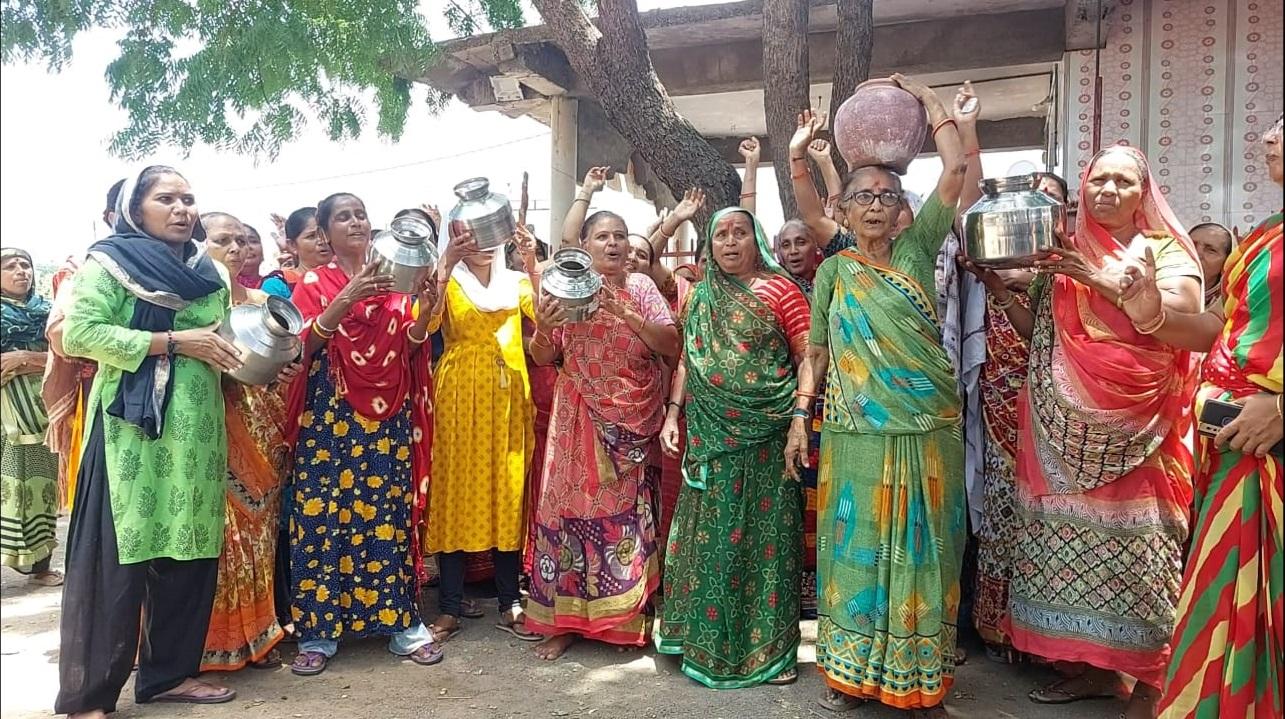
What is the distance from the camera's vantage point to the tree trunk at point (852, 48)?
4.59 m

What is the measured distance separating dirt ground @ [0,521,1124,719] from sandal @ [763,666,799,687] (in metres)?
0.04

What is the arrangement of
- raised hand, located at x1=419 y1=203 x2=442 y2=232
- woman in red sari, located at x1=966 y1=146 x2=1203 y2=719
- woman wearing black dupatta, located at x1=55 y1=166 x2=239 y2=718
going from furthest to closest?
raised hand, located at x1=419 y1=203 x2=442 y2=232 < woman wearing black dupatta, located at x1=55 y1=166 x2=239 y2=718 < woman in red sari, located at x1=966 y1=146 x2=1203 y2=719

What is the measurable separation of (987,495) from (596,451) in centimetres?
161

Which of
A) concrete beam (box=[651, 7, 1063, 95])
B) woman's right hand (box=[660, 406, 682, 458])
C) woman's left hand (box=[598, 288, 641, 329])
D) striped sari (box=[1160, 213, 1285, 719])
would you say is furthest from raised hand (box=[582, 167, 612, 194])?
concrete beam (box=[651, 7, 1063, 95])

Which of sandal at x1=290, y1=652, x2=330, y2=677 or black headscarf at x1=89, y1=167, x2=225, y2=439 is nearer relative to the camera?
black headscarf at x1=89, y1=167, x2=225, y2=439

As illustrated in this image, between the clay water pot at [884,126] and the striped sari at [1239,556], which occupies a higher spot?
the clay water pot at [884,126]

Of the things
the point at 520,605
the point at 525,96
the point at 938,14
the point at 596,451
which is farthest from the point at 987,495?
the point at 525,96

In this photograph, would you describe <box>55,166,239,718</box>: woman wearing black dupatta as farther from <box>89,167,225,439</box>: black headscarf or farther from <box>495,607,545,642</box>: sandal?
<box>495,607,545,642</box>: sandal

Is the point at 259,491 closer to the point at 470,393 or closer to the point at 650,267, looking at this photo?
the point at 470,393

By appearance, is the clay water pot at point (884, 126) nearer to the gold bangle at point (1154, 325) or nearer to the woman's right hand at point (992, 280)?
the woman's right hand at point (992, 280)

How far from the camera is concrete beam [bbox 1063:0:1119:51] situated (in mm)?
5629

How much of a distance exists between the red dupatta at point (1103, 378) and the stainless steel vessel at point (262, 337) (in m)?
2.70

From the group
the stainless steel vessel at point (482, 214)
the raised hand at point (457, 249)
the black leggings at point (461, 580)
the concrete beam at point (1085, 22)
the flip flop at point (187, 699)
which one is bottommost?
the flip flop at point (187, 699)

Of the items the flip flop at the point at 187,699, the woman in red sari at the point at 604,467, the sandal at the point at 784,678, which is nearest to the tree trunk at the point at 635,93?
the woman in red sari at the point at 604,467
